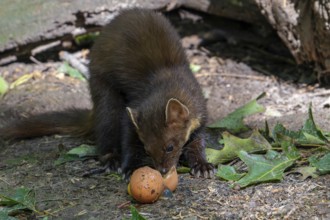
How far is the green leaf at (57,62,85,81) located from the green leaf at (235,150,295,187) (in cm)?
325

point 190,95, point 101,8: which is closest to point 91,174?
point 190,95

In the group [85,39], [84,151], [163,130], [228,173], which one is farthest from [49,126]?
[85,39]

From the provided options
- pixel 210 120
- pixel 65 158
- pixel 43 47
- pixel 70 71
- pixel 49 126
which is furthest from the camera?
pixel 43 47

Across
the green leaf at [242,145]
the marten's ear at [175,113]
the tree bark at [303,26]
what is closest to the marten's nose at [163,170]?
the marten's ear at [175,113]

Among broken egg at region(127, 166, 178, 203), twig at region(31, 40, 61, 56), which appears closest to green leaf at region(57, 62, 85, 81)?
twig at region(31, 40, 61, 56)

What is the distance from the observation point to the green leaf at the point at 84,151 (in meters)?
5.05

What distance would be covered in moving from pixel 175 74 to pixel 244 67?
207 centimetres

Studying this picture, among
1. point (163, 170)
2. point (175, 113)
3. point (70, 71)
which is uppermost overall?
point (175, 113)

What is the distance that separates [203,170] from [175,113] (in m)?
0.48

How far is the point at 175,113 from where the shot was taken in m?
4.67

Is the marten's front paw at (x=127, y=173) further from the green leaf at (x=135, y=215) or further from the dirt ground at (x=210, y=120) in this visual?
the green leaf at (x=135, y=215)

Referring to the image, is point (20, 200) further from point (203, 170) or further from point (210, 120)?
point (210, 120)

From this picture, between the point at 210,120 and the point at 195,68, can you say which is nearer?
the point at 210,120

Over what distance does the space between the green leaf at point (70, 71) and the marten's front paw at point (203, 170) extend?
2.84 meters
